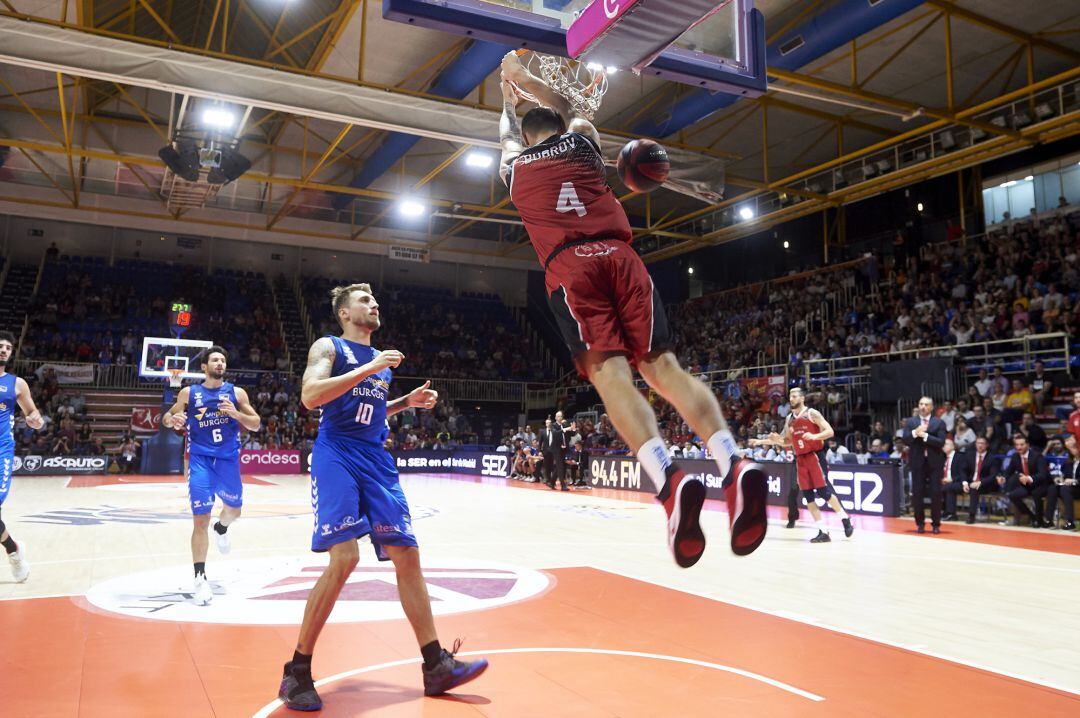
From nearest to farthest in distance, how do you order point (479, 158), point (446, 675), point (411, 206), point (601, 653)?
point (446, 675), point (601, 653), point (479, 158), point (411, 206)

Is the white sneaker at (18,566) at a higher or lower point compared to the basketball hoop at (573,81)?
lower

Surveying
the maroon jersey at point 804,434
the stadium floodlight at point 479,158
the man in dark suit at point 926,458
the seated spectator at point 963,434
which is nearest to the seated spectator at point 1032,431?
the seated spectator at point 963,434

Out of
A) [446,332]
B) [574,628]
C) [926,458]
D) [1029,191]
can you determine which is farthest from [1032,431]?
[446,332]

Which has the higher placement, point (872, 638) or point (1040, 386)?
point (1040, 386)

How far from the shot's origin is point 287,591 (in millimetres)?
6496

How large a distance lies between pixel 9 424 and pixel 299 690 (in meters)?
4.91

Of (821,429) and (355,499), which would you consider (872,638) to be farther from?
(821,429)

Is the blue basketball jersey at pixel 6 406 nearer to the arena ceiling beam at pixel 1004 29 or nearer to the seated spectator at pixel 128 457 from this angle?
the arena ceiling beam at pixel 1004 29

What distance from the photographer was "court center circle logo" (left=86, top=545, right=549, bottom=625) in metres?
5.65

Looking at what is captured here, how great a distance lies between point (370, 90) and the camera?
46.3 feet

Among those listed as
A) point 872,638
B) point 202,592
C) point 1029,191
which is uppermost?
point 1029,191

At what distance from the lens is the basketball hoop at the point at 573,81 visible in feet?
12.7

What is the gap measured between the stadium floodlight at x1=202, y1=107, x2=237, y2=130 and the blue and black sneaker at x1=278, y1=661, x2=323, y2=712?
1606cm

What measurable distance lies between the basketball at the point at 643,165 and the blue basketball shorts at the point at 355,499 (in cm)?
217
